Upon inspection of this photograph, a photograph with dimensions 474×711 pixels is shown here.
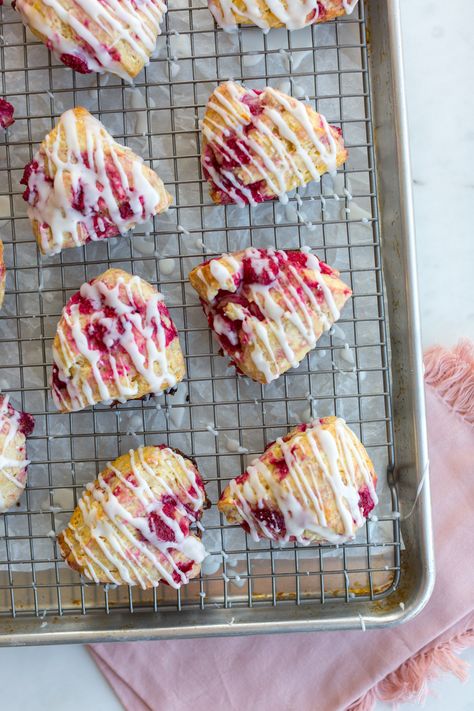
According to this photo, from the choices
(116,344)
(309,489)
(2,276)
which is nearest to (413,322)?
(309,489)

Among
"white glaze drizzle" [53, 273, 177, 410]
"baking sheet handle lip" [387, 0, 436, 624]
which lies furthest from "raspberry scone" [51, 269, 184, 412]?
"baking sheet handle lip" [387, 0, 436, 624]

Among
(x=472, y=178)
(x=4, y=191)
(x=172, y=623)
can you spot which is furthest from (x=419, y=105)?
(x=172, y=623)

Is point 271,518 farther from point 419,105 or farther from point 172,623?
point 419,105

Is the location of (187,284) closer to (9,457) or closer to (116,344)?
(116,344)

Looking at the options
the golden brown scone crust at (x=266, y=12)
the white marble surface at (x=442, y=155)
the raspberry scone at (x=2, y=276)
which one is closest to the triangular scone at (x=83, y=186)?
the raspberry scone at (x=2, y=276)

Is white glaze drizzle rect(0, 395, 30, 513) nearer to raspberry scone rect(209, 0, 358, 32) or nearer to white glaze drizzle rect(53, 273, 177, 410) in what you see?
white glaze drizzle rect(53, 273, 177, 410)

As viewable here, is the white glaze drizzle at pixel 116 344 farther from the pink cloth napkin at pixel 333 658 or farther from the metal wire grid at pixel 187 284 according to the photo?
the pink cloth napkin at pixel 333 658
